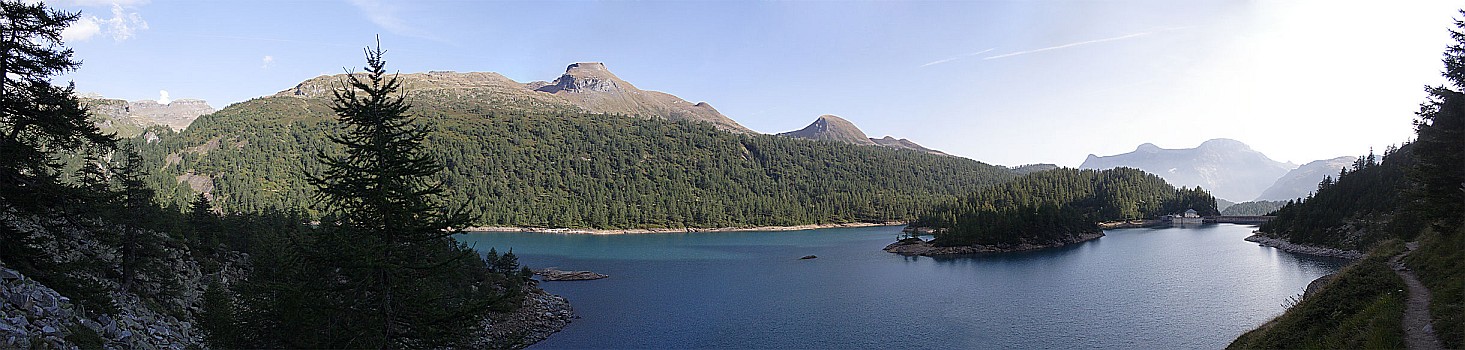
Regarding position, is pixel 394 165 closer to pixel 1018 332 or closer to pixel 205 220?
pixel 1018 332

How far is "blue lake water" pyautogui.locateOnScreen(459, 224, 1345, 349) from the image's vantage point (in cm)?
4172

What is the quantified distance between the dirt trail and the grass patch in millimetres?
160

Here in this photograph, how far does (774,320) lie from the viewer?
159ft

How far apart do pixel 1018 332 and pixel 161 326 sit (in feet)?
149

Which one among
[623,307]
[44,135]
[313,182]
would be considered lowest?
[623,307]

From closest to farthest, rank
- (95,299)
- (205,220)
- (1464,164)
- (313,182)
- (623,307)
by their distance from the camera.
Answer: (313,182) < (95,299) < (1464,164) < (205,220) < (623,307)

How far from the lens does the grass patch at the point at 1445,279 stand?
45.7 feet

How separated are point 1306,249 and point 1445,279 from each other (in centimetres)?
9348

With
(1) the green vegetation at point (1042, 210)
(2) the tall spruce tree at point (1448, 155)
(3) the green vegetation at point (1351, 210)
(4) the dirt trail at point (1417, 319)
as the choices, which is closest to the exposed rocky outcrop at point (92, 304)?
(4) the dirt trail at point (1417, 319)

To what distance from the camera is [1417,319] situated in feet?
52.8

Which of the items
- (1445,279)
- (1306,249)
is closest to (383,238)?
(1445,279)

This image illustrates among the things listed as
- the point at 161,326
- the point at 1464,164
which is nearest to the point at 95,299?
the point at 161,326

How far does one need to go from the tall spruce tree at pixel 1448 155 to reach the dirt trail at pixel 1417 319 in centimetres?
802

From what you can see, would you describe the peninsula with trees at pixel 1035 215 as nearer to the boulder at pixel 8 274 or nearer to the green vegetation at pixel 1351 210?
the green vegetation at pixel 1351 210
